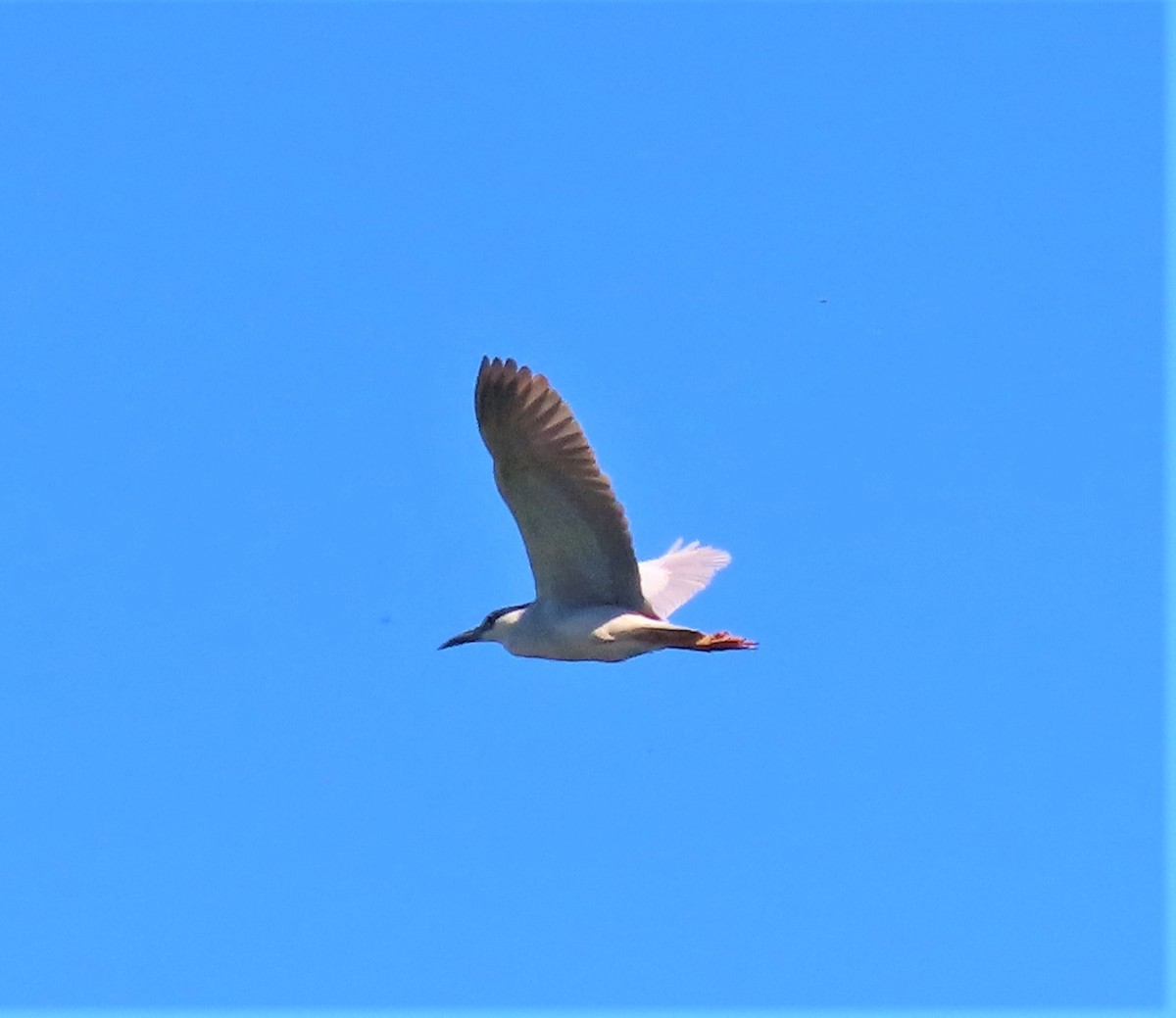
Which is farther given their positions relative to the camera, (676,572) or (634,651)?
(676,572)

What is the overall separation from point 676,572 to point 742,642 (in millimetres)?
3664

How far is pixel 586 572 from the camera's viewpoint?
54.3ft

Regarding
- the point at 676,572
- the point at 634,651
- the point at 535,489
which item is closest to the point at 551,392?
the point at 535,489

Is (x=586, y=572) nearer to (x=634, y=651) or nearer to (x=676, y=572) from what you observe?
(x=634, y=651)

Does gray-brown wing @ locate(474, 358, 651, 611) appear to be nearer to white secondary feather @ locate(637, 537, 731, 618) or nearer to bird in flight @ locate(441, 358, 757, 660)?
bird in flight @ locate(441, 358, 757, 660)

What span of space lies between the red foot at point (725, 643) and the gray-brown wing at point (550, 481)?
71cm

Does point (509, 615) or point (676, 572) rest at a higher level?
point (676, 572)

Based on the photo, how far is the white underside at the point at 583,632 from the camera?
53.5 ft

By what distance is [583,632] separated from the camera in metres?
16.5

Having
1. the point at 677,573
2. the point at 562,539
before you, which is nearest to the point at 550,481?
the point at 562,539

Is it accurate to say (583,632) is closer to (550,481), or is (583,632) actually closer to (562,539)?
(562,539)

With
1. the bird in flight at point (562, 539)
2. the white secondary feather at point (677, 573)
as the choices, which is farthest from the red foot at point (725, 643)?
the white secondary feather at point (677, 573)

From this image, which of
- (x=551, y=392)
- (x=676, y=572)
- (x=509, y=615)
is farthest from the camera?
(x=676, y=572)

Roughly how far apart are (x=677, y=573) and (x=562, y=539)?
377 cm
